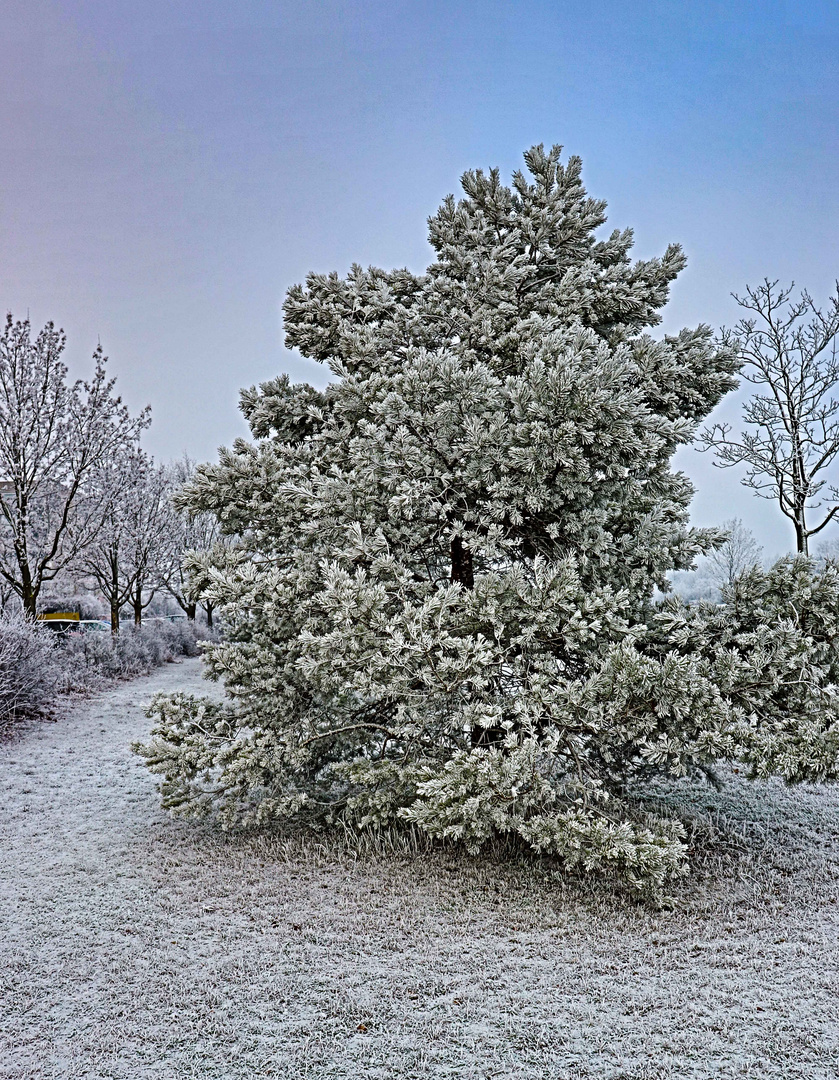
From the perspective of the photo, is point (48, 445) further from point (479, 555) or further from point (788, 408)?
point (788, 408)

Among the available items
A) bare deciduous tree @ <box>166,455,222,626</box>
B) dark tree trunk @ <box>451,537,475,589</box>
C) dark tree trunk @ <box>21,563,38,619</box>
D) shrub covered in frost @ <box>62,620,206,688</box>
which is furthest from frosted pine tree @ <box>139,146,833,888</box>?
bare deciduous tree @ <box>166,455,222,626</box>

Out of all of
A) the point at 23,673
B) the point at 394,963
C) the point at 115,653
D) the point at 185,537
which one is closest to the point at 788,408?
the point at 394,963

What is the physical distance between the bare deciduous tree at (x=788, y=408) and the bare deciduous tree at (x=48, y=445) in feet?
33.7

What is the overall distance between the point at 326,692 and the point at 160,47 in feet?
32.3

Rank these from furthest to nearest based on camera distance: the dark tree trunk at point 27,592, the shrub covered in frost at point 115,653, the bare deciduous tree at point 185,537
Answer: the bare deciduous tree at point 185,537 < the shrub covered in frost at point 115,653 < the dark tree trunk at point 27,592

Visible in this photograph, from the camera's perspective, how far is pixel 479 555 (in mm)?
4312

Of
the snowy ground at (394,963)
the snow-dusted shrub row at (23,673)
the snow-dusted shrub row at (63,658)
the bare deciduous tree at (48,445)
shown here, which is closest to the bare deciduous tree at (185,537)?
the snow-dusted shrub row at (63,658)

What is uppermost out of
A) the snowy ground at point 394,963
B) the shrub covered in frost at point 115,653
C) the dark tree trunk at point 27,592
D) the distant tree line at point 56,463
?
the distant tree line at point 56,463

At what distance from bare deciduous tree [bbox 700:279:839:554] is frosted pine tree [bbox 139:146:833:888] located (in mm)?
4143

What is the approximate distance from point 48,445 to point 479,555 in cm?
927

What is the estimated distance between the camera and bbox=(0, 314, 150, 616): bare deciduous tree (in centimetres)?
1006

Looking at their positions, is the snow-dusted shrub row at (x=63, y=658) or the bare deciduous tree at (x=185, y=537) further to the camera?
the bare deciduous tree at (x=185, y=537)

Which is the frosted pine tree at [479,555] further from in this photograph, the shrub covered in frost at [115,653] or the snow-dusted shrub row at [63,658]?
the shrub covered in frost at [115,653]

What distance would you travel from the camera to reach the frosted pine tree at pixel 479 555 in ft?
11.6
